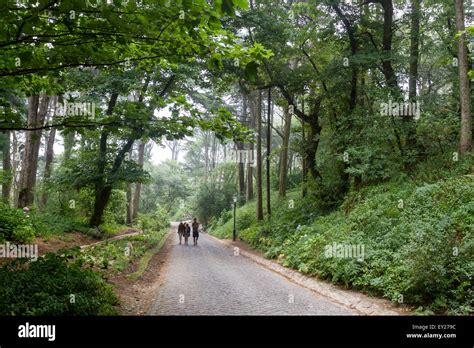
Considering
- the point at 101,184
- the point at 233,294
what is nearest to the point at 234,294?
the point at 233,294

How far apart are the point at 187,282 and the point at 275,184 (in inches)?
1044

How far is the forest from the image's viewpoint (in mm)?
4047

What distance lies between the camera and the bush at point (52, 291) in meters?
5.09

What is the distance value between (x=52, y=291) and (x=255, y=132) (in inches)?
175

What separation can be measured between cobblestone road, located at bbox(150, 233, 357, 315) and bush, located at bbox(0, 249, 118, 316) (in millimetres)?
1296

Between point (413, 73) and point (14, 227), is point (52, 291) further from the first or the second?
point (413, 73)

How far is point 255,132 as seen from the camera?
22.1ft

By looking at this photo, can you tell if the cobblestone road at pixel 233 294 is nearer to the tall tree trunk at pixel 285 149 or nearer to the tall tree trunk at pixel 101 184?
the tall tree trunk at pixel 101 184

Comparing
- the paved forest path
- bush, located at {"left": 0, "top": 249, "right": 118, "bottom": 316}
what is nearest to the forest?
bush, located at {"left": 0, "top": 249, "right": 118, "bottom": 316}

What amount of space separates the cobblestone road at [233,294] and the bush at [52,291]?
4.25ft

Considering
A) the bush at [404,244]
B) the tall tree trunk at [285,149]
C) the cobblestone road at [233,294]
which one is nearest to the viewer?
the bush at [404,244]

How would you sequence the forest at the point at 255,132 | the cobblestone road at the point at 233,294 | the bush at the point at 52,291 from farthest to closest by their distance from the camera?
Answer: the cobblestone road at the point at 233,294 → the bush at the point at 52,291 → the forest at the point at 255,132

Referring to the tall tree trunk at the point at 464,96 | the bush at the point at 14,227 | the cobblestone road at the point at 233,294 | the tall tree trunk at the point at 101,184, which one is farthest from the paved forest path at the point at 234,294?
the tall tree trunk at the point at 464,96
